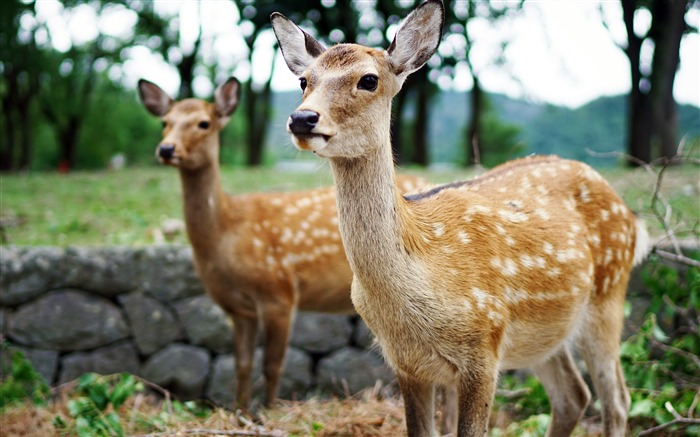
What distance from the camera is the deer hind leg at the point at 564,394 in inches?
151

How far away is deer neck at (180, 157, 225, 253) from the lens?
5.25 m

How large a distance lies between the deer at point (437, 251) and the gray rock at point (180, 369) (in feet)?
11.8

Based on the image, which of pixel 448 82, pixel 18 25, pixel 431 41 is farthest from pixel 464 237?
pixel 448 82

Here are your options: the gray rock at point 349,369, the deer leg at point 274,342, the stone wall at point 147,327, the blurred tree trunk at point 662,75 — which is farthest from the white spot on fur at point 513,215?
the blurred tree trunk at point 662,75

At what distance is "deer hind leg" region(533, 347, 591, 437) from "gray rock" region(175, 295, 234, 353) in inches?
130

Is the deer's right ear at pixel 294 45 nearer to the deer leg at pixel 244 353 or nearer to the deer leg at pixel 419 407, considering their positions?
the deer leg at pixel 419 407

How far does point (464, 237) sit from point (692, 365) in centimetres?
297

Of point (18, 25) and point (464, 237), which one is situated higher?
point (18, 25)

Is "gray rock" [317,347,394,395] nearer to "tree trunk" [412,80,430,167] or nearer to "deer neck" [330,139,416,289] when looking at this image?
"deer neck" [330,139,416,289]

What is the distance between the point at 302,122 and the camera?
2.39 metres

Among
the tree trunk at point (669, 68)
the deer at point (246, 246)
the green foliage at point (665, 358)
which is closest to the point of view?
the green foliage at point (665, 358)

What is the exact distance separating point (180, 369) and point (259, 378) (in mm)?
707

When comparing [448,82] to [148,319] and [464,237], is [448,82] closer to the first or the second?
[148,319]

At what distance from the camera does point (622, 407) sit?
372 centimetres
